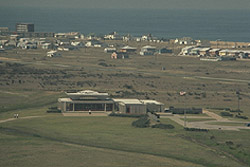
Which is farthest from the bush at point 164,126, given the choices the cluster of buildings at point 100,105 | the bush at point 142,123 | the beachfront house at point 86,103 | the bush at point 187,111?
the beachfront house at point 86,103

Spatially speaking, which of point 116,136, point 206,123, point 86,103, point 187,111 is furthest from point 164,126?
point 86,103

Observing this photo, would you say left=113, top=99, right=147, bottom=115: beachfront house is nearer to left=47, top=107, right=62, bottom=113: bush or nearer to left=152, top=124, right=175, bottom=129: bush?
left=47, top=107, right=62, bottom=113: bush

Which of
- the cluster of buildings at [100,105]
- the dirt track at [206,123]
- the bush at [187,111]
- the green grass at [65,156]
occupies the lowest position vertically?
the green grass at [65,156]

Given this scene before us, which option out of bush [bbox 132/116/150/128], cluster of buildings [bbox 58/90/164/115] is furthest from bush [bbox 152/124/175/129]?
cluster of buildings [bbox 58/90/164/115]

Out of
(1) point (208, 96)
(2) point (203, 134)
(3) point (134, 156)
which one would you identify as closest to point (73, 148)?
(3) point (134, 156)

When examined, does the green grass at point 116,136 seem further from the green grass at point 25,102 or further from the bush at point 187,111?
the bush at point 187,111

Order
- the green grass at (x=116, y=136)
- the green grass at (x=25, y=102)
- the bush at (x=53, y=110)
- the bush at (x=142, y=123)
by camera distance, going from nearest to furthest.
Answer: the green grass at (x=116, y=136) → the bush at (x=142, y=123) → the bush at (x=53, y=110) → the green grass at (x=25, y=102)

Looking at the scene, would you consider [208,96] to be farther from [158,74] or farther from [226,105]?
[158,74]
